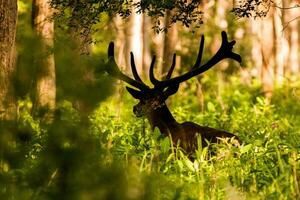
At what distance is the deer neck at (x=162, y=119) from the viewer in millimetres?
9242

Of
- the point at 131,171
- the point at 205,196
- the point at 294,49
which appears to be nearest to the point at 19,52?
the point at 131,171

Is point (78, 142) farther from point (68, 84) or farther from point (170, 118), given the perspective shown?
point (170, 118)

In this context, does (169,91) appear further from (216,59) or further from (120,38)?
(120,38)

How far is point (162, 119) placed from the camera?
9328 mm

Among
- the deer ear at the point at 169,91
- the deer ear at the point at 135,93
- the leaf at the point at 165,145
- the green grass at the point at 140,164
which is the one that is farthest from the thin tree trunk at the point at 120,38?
the leaf at the point at 165,145

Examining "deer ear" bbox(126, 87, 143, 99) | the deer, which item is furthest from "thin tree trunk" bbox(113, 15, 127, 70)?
"deer ear" bbox(126, 87, 143, 99)

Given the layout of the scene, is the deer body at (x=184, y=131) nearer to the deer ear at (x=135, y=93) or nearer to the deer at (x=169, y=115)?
the deer at (x=169, y=115)

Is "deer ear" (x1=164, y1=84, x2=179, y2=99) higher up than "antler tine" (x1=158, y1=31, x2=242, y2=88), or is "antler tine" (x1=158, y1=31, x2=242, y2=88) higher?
"antler tine" (x1=158, y1=31, x2=242, y2=88)

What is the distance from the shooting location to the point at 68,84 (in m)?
3.51

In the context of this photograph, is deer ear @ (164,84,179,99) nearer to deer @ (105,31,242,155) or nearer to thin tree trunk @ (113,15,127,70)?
deer @ (105,31,242,155)

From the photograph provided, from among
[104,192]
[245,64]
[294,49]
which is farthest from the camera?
[294,49]

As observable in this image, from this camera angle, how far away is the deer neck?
30.3 feet

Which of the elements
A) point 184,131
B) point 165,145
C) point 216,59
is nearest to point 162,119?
point 184,131

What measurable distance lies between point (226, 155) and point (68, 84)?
3757mm
